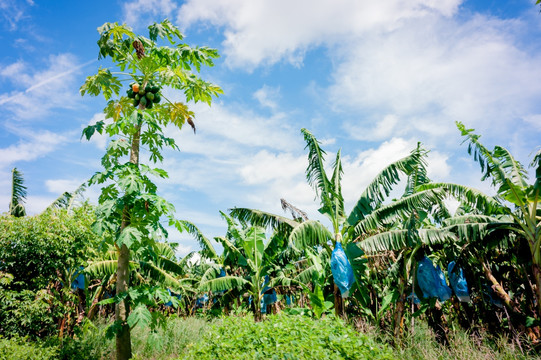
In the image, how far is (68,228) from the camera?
7.25 meters

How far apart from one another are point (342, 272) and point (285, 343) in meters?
3.40

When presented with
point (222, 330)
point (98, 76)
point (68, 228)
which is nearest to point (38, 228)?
point (68, 228)

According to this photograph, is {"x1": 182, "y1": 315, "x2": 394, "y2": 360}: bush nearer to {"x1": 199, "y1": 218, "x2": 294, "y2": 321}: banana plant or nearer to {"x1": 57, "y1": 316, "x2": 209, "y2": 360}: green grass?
{"x1": 57, "y1": 316, "x2": 209, "y2": 360}: green grass

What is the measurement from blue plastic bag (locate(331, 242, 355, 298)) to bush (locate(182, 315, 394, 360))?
2.13 m

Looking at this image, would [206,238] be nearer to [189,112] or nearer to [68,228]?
[68,228]

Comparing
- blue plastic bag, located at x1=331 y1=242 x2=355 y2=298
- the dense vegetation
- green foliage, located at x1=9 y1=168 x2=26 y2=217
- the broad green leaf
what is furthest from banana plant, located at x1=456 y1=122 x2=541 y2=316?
green foliage, located at x1=9 y1=168 x2=26 y2=217

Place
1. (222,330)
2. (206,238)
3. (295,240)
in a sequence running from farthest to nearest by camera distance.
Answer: (206,238), (295,240), (222,330)

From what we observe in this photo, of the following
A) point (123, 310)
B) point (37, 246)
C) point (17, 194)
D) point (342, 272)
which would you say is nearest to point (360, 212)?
point (342, 272)

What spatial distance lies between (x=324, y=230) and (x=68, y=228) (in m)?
5.96

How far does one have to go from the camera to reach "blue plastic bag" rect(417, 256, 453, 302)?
7.54 m

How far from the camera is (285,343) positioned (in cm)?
395

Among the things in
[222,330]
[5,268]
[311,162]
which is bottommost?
[222,330]

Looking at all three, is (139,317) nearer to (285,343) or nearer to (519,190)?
(285,343)

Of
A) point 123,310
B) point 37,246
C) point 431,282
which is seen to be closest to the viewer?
point 123,310
